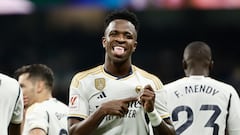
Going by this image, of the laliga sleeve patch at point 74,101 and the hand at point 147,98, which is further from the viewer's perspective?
the laliga sleeve patch at point 74,101

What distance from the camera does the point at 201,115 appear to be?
276 inches

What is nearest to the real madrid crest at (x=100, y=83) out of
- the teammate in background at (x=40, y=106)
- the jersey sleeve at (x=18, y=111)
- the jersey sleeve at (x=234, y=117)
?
the jersey sleeve at (x=18, y=111)

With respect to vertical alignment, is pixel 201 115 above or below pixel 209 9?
below

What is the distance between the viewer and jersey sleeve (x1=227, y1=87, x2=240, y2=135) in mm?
6930

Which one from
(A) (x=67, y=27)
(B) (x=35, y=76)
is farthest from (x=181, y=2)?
(B) (x=35, y=76)

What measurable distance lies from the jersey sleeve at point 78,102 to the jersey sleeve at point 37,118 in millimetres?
1212

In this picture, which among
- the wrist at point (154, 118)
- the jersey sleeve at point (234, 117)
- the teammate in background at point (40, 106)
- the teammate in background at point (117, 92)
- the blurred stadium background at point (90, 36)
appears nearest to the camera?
the wrist at point (154, 118)

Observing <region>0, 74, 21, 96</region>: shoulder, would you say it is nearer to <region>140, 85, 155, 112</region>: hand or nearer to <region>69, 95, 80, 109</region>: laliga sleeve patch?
<region>69, 95, 80, 109</region>: laliga sleeve patch

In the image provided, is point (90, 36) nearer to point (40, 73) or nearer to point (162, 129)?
point (40, 73)

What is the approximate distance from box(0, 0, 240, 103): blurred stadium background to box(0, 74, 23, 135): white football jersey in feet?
34.8

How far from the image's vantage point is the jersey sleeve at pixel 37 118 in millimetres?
6989

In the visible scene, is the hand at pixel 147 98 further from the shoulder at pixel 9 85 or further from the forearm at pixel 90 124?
the shoulder at pixel 9 85

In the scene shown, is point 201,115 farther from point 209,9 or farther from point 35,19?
point 35,19

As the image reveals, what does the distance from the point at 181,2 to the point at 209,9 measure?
1.02m
